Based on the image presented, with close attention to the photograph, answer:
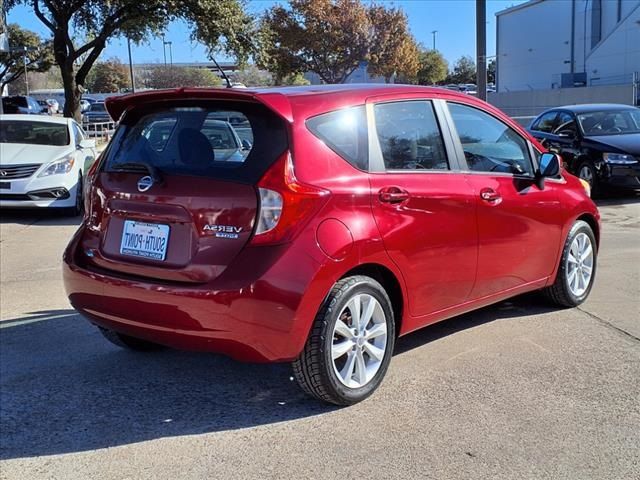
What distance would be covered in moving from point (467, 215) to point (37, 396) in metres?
2.83

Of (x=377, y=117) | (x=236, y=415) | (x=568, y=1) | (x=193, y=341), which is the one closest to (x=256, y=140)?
(x=377, y=117)

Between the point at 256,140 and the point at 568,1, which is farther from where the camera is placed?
the point at 568,1

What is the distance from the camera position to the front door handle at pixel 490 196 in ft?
15.1

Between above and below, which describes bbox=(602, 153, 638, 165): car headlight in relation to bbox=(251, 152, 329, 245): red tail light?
below

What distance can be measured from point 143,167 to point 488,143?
7.74 ft

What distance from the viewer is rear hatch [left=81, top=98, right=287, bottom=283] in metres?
3.60

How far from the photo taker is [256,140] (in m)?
3.71

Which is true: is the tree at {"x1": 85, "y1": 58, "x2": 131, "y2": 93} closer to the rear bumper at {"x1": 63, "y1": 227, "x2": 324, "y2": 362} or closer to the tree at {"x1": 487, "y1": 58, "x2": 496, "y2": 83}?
the tree at {"x1": 487, "y1": 58, "x2": 496, "y2": 83}

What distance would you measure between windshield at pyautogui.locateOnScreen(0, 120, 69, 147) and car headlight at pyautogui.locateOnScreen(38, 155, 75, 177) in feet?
2.19

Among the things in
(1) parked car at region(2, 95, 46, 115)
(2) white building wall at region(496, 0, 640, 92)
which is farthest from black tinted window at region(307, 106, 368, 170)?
(2) white building wall at region(496, 0, 640, 92)

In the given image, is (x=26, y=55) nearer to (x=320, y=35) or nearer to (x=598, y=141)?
(x=320, y=35)

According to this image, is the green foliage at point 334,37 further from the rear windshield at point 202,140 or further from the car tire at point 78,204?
the rear windshield at point 202,140

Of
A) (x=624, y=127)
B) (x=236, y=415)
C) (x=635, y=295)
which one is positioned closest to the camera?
(x=236, y=415)

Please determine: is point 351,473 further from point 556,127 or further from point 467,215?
point 556,127
